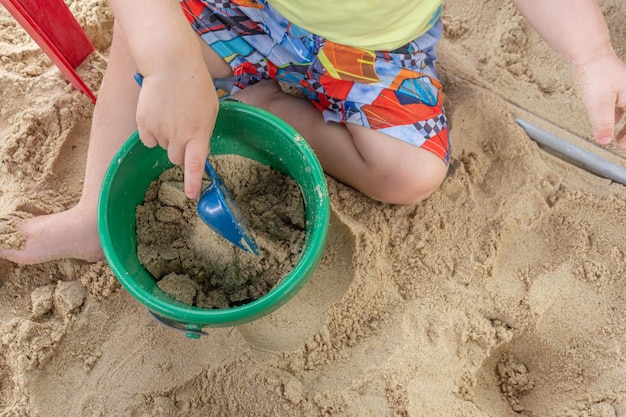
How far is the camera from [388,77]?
1156mm

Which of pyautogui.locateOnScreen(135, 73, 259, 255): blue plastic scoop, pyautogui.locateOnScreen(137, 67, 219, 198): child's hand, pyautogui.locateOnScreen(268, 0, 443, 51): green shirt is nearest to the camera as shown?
pyautogui.locateOnScreen(137, 67, 219, 198): child's hand

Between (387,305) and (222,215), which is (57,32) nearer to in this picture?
(222,215)

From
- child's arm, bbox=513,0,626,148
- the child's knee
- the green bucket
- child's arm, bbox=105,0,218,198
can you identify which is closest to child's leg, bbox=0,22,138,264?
the green bucket

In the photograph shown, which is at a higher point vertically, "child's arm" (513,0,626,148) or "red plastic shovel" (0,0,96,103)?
"red plastic shovel" (0,0,96,103)

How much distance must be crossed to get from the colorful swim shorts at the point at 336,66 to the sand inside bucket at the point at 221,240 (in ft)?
0.75

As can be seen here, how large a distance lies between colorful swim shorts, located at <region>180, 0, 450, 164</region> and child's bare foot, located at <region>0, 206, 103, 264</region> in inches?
18.8

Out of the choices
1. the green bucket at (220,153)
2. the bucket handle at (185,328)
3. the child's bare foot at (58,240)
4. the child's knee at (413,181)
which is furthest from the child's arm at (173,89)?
the child's knee at (413,181)

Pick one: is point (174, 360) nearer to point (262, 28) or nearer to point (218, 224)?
point (218, 224)

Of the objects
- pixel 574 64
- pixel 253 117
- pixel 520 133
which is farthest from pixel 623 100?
pixel 253 117

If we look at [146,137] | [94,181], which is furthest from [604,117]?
[94,181]

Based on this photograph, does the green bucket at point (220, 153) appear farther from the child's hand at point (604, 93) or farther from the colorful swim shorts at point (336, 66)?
the child's hand at point (604, 93)

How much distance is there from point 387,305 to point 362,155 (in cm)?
34

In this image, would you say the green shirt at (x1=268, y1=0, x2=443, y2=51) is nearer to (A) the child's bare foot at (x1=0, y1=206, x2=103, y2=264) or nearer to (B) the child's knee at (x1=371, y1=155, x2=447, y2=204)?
(B) the child's knee at (x1=371, y1=155, x2=447, y2=204)

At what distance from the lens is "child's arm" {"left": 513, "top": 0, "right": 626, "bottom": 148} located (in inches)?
39.2
